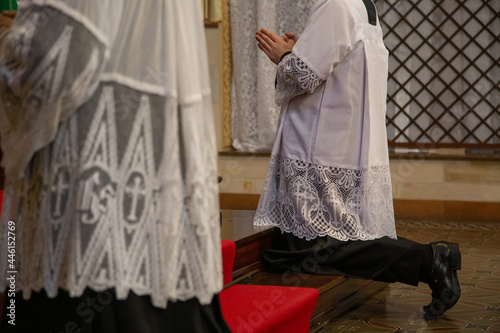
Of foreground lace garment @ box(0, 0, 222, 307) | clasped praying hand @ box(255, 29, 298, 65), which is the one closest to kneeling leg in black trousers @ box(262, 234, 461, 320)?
clasped praying hand @ box(255, 29, 298, 65)

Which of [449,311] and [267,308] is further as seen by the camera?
[449,311]

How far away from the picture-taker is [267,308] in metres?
2.01

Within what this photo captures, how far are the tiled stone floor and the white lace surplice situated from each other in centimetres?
32

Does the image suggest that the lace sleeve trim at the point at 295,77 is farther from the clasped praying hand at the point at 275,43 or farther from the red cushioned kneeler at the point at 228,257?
the red cushioned kneeler at the point at 228,257

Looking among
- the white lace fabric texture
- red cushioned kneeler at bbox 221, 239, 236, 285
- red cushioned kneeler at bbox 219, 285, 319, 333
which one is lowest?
red cushioned kneeler at bbox 219, 285, 319, 333

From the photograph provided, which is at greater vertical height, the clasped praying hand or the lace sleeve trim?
the clasped praying hand

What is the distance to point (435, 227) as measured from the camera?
462 centimetres

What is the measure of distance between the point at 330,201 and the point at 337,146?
212 millimetres

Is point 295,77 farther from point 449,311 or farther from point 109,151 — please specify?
point 109,151

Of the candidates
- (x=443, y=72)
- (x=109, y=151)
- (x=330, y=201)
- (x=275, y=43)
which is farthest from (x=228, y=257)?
(x=443, y=72)

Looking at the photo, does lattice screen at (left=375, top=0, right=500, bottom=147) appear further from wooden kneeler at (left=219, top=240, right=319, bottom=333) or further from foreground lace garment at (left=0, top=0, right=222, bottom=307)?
foreground lace garment at (left=0, top=0, right=222, bottom=307)

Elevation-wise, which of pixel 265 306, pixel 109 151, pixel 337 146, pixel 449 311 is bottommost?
pixel 449 311

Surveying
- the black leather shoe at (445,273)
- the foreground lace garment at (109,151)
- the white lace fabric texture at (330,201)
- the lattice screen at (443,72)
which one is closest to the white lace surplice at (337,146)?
the white lace fabric texture at (330,201)

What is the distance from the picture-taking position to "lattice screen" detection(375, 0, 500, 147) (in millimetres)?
5297
